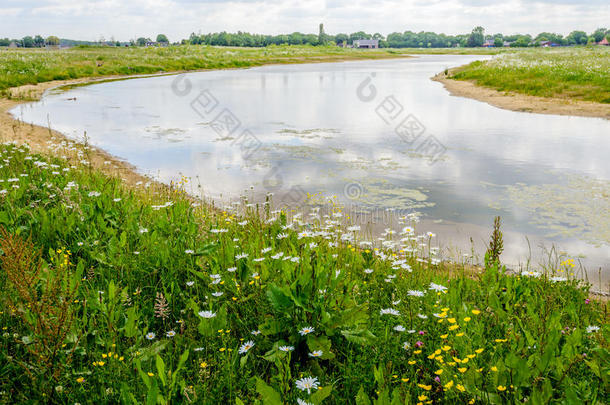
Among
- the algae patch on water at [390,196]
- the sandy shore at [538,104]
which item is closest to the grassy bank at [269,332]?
the algae patch on water at [390,196]

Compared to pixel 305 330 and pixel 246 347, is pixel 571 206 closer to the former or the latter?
pixel 305 330

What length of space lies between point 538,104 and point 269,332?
1073 inches

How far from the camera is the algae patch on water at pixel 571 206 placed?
819 centimetres

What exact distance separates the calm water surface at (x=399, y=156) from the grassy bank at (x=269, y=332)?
12.2 ft

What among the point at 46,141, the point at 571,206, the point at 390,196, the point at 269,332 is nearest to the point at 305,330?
the point at 269,332

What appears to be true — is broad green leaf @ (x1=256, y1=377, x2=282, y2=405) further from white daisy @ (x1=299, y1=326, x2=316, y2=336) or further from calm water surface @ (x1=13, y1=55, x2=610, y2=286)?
calm water surface @ (x1=13, y1=55, x2=610, y2=286)

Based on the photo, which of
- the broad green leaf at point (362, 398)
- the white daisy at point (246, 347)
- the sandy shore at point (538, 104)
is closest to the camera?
the broad green leaf at point (362, 398)

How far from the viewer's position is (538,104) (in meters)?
26.1

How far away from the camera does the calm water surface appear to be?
29.0 ft

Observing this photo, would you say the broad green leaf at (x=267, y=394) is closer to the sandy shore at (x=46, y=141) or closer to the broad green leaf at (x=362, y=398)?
the broad green leaf at (x=362, y=398)

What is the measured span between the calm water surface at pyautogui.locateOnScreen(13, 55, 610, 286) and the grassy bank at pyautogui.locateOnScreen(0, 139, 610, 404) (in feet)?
12.2

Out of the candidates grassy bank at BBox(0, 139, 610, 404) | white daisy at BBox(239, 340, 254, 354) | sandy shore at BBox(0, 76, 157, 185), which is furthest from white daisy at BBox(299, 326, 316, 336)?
sandy shore at BBox(0, 76, 157, 185)

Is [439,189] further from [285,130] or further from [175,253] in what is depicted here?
[285,130]

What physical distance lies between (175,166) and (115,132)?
701 cm
